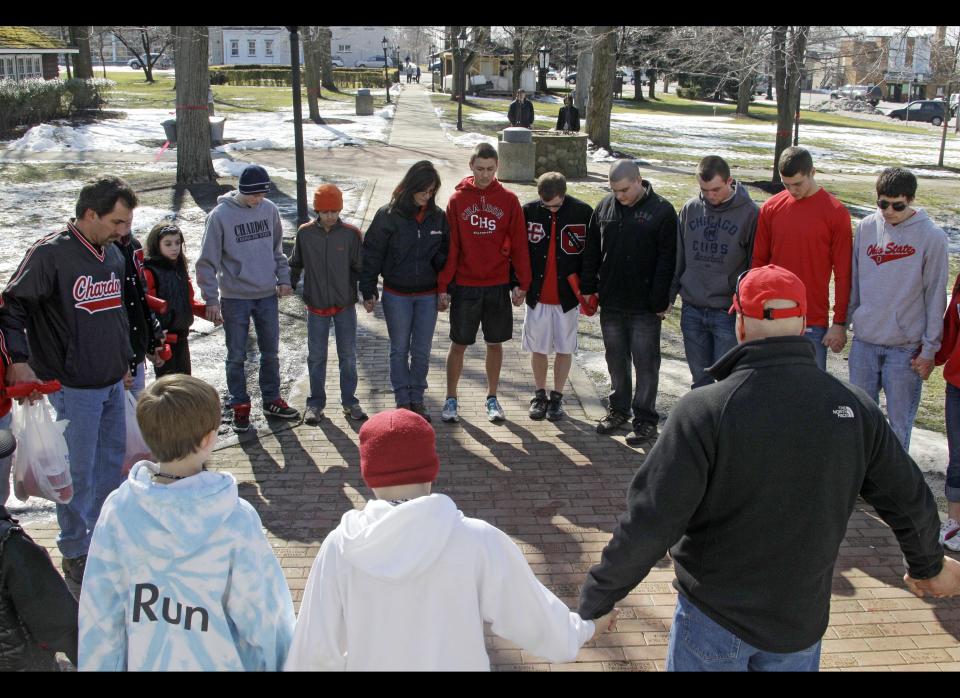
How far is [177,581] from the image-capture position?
2.51 meters

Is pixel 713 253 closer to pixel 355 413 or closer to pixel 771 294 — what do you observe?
pixel 355 413

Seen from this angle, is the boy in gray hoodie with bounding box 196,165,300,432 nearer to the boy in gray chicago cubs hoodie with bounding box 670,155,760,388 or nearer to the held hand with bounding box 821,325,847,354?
the boy in gray chicago cubs hoodie with bounding box 670,155,760,388

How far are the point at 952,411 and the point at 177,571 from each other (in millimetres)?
4289

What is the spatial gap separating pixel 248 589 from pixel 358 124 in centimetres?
3130

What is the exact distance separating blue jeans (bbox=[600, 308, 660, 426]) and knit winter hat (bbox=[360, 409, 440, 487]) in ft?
13.7

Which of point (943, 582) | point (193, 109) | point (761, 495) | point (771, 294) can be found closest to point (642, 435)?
point (943, 582)

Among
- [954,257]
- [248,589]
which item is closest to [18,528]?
[248,589]

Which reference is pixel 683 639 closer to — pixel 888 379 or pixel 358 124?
pixel 888 379

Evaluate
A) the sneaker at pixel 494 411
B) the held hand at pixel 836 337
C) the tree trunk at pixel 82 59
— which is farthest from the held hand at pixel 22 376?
the tree trunk at pixel 82 59

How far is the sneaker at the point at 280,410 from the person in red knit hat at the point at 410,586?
4492 millimetres

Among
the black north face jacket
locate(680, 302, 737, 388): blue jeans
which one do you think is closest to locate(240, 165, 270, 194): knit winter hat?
the black north face jacket

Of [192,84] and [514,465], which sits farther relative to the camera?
[192,84]

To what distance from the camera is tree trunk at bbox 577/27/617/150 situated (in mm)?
23256

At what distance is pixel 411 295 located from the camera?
664 centimetres
